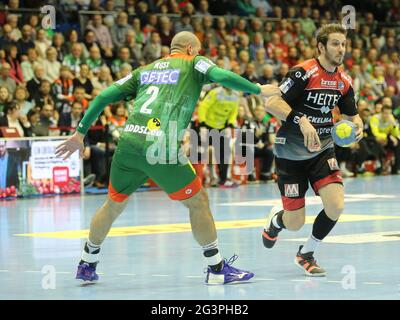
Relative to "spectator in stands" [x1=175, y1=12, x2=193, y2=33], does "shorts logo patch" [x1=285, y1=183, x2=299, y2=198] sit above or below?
below

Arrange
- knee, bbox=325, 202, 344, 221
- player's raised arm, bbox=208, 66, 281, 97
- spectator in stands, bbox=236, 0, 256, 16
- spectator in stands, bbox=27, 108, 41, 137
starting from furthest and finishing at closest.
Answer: spectator in stands, bbox=236, 0, 256, 16 < spectator in stands, bbox=27, 108, 41, 137 < knee, bbox=325, 202, 344, 221 < player's raised arm, bbox=208, 66, 281, 97

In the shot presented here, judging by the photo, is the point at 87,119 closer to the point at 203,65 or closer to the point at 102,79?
the point at 203,65

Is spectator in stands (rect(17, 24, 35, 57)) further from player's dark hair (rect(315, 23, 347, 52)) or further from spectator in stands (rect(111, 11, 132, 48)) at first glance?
player's dark hair (rect(315, 23, 347, 52))

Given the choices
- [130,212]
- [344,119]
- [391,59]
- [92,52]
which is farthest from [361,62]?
[344,119]

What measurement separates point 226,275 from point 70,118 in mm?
13010

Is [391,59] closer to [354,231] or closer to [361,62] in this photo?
[361,62]

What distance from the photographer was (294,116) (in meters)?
10.8

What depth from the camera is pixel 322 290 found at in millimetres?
9258

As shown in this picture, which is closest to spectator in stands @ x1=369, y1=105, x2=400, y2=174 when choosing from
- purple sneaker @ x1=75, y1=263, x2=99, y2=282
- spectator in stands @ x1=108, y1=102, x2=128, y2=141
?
spectator in stands @ x1=108, y1=102, x2=128, y2=141

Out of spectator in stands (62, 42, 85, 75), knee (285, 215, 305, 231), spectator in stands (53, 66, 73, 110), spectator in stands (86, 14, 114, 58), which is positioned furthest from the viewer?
spectator in stands (86, 14, 114, 58)

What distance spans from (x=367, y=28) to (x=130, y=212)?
55.5 ft

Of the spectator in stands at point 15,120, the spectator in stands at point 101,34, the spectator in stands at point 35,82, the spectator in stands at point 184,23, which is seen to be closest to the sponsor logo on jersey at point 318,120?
the spectator in stands at point 15,120

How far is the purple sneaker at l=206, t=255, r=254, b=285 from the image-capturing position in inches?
386
